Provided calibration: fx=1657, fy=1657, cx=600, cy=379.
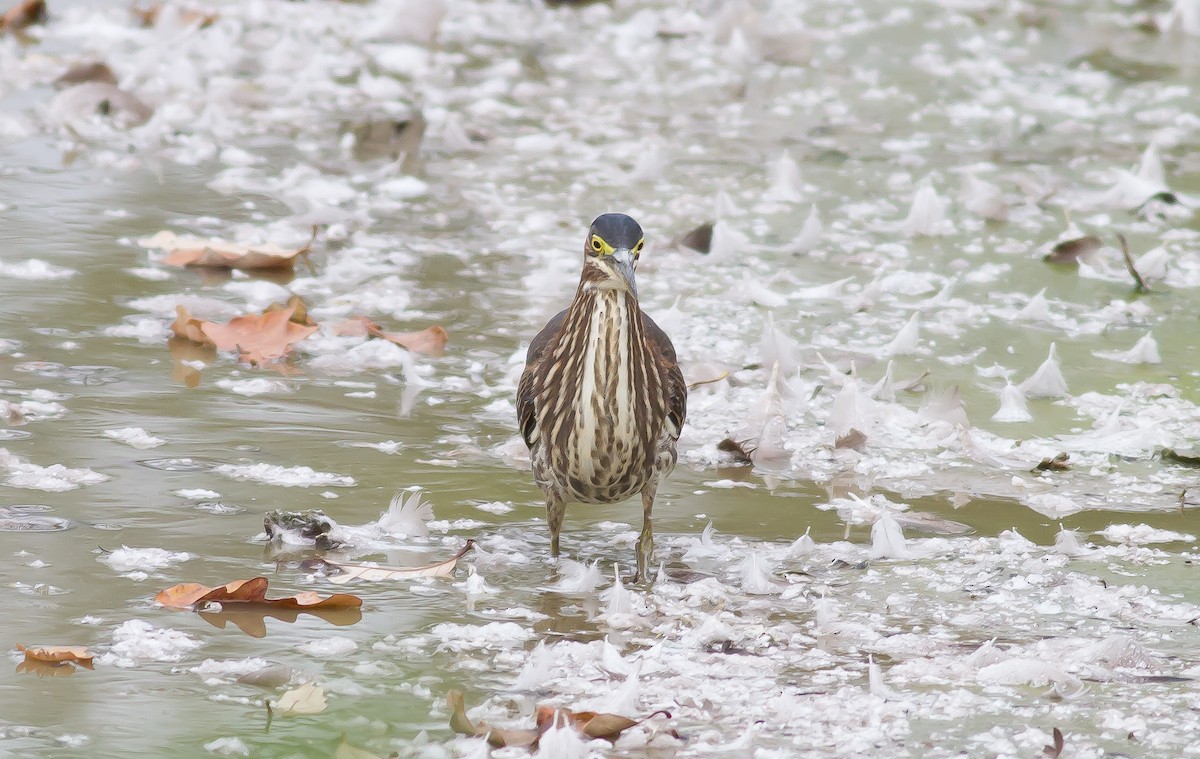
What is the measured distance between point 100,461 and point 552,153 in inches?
184

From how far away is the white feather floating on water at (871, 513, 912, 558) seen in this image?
191 inches

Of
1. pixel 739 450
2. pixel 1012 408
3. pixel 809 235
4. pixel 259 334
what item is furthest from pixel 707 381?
pixel 809 235

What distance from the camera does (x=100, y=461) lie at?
16.8 feet

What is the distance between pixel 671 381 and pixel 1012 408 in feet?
5.42

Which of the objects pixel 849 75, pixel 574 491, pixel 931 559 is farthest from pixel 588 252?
pixel 849 75

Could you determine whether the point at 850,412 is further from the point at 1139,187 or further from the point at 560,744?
the point at 1139,187

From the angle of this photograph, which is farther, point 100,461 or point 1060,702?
point 100,461

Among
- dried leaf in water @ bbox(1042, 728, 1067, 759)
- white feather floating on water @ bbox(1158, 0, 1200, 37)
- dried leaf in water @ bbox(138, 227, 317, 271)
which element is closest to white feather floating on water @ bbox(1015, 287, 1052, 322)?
dried leaf in water @ bbox(138, 227, 317, 271)

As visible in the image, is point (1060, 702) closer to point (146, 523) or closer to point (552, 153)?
point (146, 523)

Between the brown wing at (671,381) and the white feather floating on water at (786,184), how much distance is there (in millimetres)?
3630

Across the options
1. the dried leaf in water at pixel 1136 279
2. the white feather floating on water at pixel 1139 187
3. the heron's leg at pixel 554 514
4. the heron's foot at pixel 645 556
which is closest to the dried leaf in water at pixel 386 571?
the heron's leg at pixel 554 514

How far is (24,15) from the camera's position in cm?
1103

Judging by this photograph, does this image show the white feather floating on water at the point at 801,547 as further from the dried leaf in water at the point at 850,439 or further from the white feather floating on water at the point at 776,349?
the white feather floating on water at the point at 776,349

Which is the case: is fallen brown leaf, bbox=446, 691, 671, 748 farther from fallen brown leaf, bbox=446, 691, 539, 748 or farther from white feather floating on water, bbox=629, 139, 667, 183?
white feather floating on water, bbox=629, 139, 667, 183
